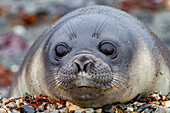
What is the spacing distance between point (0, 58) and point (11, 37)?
1.84 m

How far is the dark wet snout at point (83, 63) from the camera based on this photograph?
13.1 feet

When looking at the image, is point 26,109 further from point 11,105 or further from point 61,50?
point 61,50

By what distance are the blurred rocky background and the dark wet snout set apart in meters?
6.62

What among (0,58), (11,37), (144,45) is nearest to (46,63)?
(144,45)

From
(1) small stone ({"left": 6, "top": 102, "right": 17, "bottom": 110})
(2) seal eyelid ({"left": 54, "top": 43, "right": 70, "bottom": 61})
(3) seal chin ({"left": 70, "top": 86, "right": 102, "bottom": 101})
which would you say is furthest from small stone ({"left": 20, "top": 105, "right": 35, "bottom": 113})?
(2) seal eyelid ({"left": 54, "top": 43, "right": 70, "bottom": 61})

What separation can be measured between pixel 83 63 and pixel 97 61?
0.77 ft

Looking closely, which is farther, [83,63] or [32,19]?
[32,19]

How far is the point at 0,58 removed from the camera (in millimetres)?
12227

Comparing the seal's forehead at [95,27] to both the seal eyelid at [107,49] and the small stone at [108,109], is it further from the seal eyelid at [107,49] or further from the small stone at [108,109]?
the small stone at [108,109]

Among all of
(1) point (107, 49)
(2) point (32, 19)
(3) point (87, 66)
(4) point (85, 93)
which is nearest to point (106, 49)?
(1) point (107, 49)

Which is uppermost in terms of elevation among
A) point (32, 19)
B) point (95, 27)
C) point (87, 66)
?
point (32, 19)

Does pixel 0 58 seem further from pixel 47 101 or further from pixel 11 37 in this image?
pixel 47 101

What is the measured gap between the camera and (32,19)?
15.8m

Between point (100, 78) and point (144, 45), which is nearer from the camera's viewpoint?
point (100, 78)
